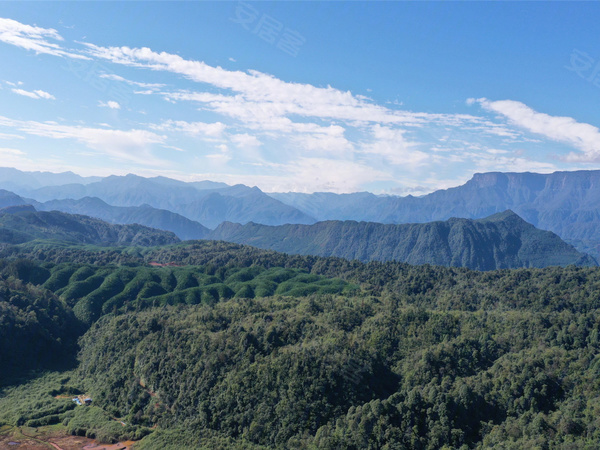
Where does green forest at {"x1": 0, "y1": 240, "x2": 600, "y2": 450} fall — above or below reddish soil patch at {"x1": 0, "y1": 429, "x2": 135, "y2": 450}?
above

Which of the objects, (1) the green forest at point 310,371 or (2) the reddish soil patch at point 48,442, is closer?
(1) the green forest at point 310,371

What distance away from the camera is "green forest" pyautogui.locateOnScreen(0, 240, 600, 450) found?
69375mm

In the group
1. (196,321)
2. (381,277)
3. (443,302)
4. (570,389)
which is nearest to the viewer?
(570,389)

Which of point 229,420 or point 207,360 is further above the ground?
point 207,360

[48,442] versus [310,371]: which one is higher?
[310,371]

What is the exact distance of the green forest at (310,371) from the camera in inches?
2731

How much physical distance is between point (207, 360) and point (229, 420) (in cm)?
1547

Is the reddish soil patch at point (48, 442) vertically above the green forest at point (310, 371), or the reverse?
the green forest at point (310, 371)

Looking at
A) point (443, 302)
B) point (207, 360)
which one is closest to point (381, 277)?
point (443, 302)

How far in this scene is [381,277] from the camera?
185 m

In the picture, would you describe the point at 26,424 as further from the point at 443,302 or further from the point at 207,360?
the point at 443,302

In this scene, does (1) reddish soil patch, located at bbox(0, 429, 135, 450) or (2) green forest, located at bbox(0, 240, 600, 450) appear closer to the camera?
(2) green forest, located at bbox(0, 240, 600, 450)

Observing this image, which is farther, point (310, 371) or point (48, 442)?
point (310, 371)

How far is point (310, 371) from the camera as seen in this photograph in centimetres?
8150
